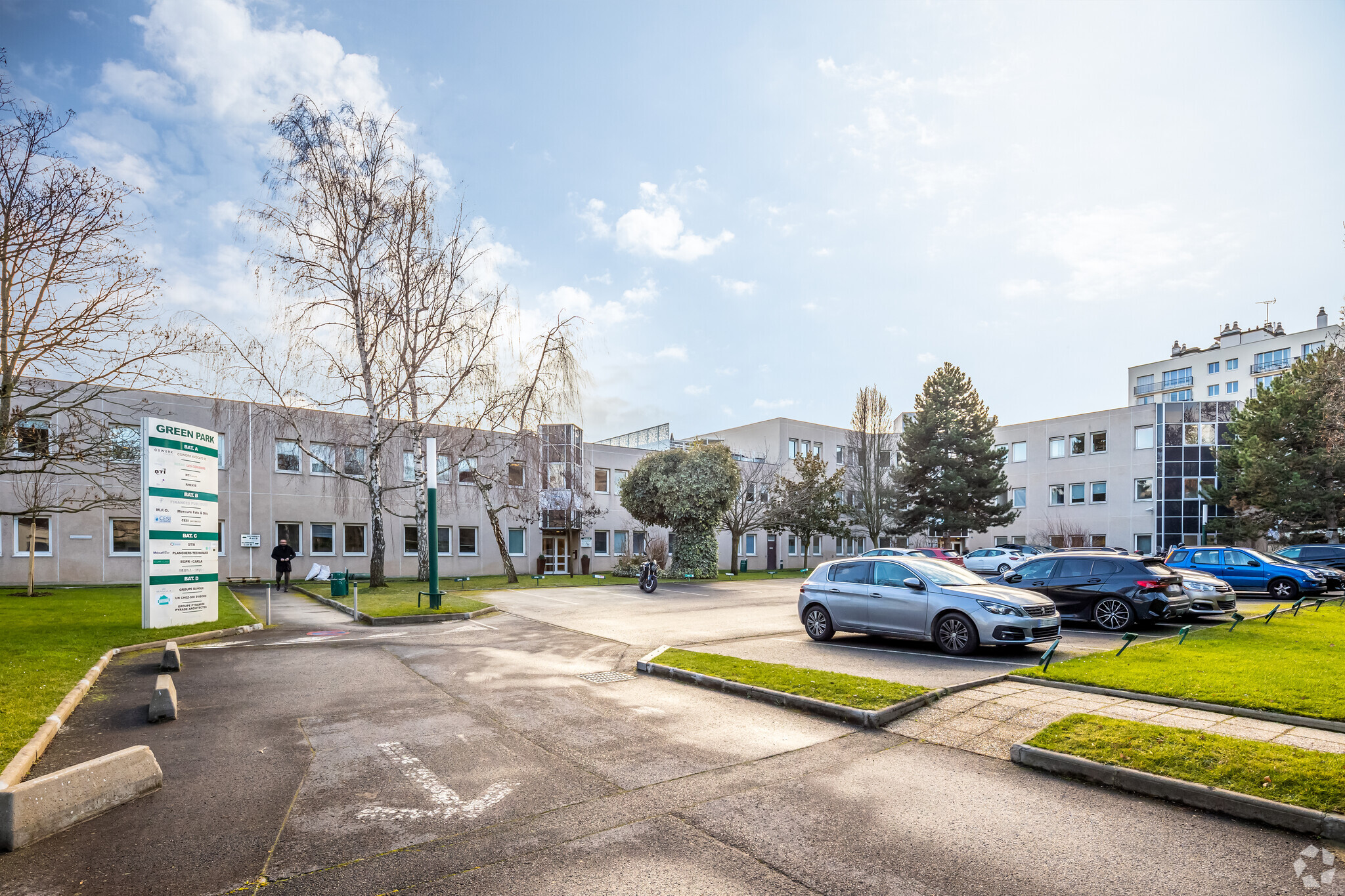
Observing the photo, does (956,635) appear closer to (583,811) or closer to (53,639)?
(583,811)

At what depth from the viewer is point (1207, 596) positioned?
15750 millimetres

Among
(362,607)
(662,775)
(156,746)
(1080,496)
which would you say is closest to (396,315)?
(362,607)

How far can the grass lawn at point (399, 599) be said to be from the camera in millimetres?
17984

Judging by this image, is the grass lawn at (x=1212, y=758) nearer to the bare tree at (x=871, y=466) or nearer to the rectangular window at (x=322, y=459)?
the rectangular window at (x=322, y=459)

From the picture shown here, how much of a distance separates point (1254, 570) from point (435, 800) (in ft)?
82.6

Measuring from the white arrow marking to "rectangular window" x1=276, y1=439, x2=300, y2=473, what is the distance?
2959 cm

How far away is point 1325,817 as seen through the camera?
4.75 metres

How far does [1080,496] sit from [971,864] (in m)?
52.9

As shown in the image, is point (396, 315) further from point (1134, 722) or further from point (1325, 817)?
point (1325, 817)

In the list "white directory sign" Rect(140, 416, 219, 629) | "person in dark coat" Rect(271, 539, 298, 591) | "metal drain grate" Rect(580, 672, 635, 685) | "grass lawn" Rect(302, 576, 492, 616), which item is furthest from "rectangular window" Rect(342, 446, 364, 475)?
"metal drain grate" Rect(580, 672, 635, 685)

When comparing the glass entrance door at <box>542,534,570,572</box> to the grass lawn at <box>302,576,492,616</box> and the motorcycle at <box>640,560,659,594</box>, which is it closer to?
the grass lawn at <box>302,576,492,616</box>

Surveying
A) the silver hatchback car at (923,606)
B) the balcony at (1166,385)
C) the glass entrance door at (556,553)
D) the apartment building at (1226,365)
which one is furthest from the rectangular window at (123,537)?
the balcony at (1166,385)

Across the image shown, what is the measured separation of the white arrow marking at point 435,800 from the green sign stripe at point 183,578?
439 inches

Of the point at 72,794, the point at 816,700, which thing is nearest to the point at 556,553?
the point at 816,700
